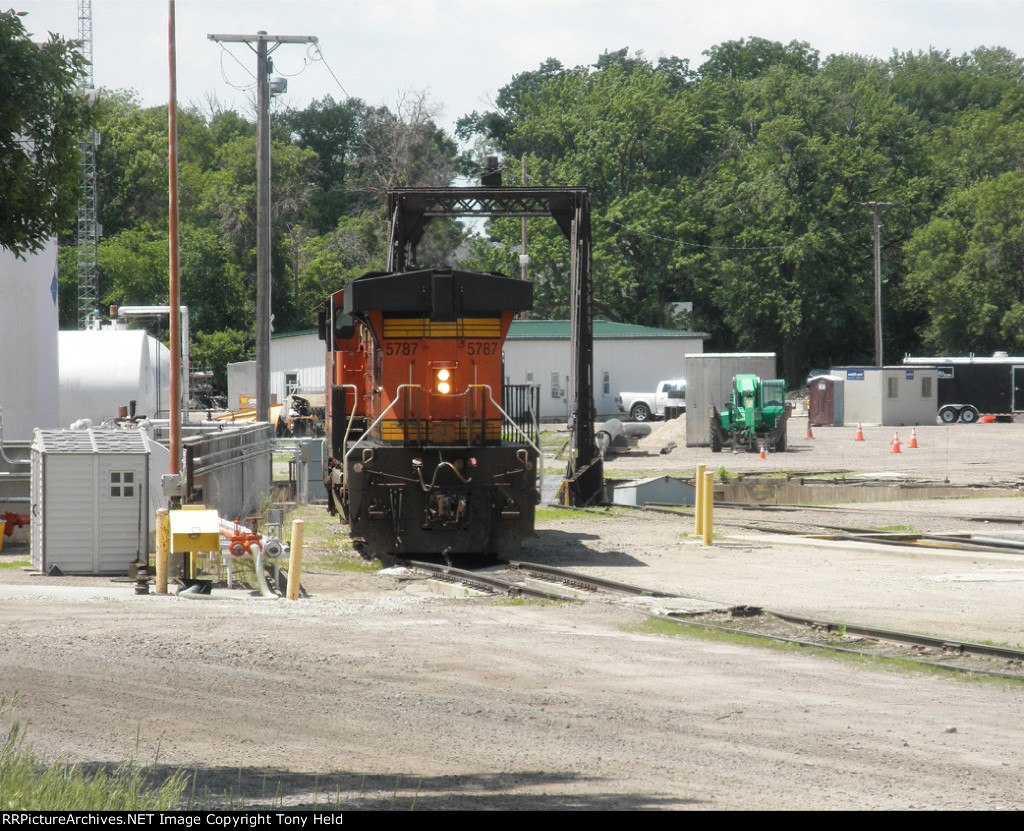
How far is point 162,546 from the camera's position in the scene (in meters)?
13.6

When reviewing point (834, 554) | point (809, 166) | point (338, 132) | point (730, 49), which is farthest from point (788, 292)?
point (834, 554)

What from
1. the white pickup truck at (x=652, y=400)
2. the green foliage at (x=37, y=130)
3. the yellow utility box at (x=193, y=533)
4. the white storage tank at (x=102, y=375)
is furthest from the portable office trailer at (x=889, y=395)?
the green foliage at (x=37, y=130)

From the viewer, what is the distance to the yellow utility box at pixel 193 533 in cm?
1342

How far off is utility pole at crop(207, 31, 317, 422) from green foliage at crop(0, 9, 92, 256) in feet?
57.8

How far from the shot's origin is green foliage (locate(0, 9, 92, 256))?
7203mm

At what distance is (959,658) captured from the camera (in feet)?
31.3

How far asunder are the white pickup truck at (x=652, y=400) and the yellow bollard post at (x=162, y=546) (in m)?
43.4

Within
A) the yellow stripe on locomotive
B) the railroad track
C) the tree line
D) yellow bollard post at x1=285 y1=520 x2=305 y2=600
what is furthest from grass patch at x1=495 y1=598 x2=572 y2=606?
the tree line

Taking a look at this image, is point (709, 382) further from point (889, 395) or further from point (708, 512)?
point (708, 512)

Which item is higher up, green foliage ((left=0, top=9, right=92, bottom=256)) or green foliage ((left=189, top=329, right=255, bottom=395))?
green foliage ((left=189, top=329, right=255, bottom=395))

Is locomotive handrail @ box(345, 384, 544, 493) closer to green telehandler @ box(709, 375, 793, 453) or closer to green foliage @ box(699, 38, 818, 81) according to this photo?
green telehandler @ box(709, 375, 793, 453)

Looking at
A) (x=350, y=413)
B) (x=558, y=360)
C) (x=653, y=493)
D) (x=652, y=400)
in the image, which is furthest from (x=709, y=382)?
(x=350, y=413)

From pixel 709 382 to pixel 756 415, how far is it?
2.57 meters
